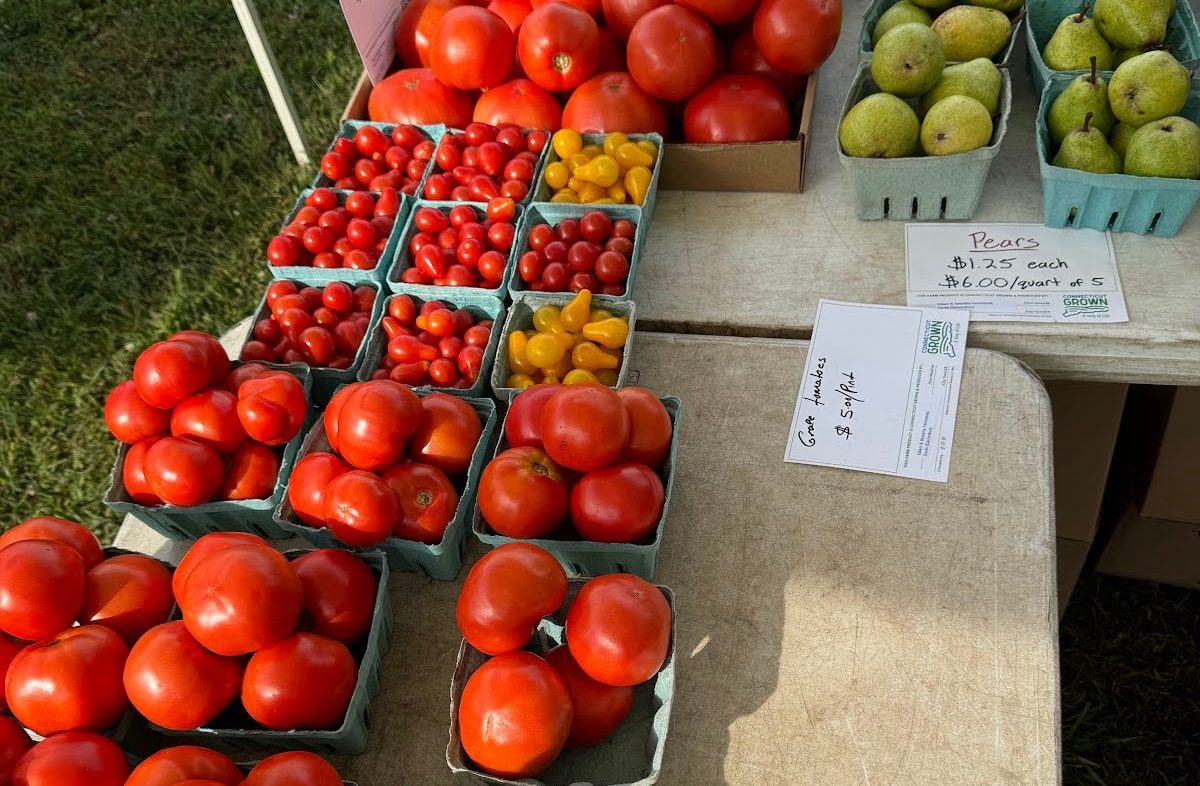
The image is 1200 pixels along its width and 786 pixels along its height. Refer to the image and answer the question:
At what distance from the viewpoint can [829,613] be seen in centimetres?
121

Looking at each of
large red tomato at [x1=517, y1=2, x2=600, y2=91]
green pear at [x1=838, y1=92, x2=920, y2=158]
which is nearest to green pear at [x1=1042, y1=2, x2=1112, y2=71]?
green pear at [x1=838, y1=92, x2=920, y2=158]

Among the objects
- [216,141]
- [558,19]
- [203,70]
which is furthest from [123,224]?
[558,19]

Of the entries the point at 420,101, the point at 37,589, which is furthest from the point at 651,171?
the point at 37,589

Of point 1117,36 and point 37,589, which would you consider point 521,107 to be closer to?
point 1117,36

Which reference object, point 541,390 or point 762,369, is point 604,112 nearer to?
point 762,369

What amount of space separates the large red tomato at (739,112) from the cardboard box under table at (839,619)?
24.3 inches

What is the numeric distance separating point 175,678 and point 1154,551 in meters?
1.89

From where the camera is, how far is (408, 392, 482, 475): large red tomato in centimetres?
130

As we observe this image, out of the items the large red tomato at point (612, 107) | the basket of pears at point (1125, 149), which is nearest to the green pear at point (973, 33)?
the basket of pears at point (1125, 149)

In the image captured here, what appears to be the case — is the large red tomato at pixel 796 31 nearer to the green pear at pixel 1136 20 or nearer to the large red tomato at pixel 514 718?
the green pear at pixel 1136 20

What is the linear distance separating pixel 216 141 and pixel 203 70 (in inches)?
20.4

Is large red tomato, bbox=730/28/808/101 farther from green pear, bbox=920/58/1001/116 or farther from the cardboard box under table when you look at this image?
the cardboard box under table

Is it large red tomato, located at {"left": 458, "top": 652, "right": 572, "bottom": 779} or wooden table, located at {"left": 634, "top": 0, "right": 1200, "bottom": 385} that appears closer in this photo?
large red tomato, located at {"left": 458, "top": 652, "right": 572, "bottom": 779}

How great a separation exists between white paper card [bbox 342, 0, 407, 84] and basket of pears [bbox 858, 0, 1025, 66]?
1.07 m
